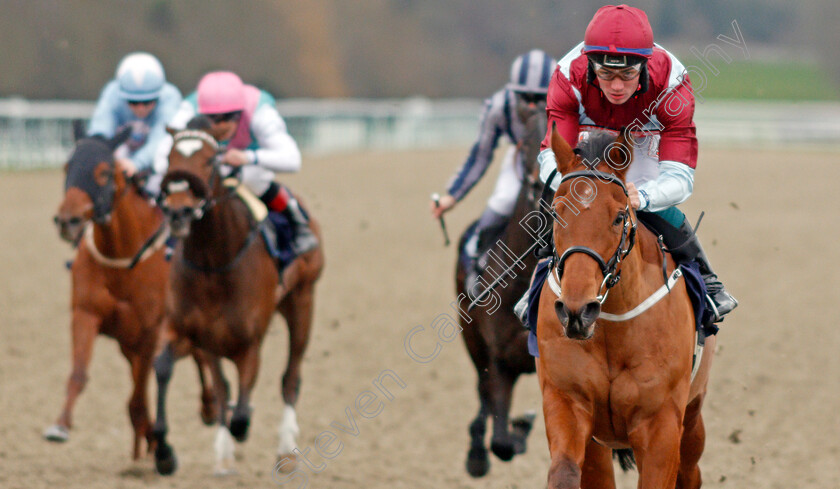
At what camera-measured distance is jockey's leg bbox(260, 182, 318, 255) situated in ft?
20.8

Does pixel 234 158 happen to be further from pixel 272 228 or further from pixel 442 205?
pixel 442 205

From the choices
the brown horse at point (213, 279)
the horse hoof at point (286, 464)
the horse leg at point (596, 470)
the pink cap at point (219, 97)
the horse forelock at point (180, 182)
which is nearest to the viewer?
the horse leg at point (596, 470)

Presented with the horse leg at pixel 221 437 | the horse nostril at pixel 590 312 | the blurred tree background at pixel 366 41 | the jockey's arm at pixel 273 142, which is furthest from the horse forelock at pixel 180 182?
the blurred tree background at pixel 366 41

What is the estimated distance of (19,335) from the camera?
920 centimetres

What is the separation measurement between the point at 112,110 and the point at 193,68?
25.8 meters

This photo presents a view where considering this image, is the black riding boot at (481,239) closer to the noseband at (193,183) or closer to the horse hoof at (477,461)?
the horse hoof at (477,461)

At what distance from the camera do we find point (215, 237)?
18.4 feet

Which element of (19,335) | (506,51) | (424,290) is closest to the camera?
(19,335)

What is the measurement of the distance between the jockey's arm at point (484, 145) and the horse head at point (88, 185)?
192cm

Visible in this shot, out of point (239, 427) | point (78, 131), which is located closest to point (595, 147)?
point (239, 427)

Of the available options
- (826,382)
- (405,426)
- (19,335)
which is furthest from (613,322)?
(19,335)

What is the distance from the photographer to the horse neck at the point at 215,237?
18.2 ft

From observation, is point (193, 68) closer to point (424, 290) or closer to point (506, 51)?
point (506, 51)

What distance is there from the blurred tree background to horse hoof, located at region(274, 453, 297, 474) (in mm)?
20342
